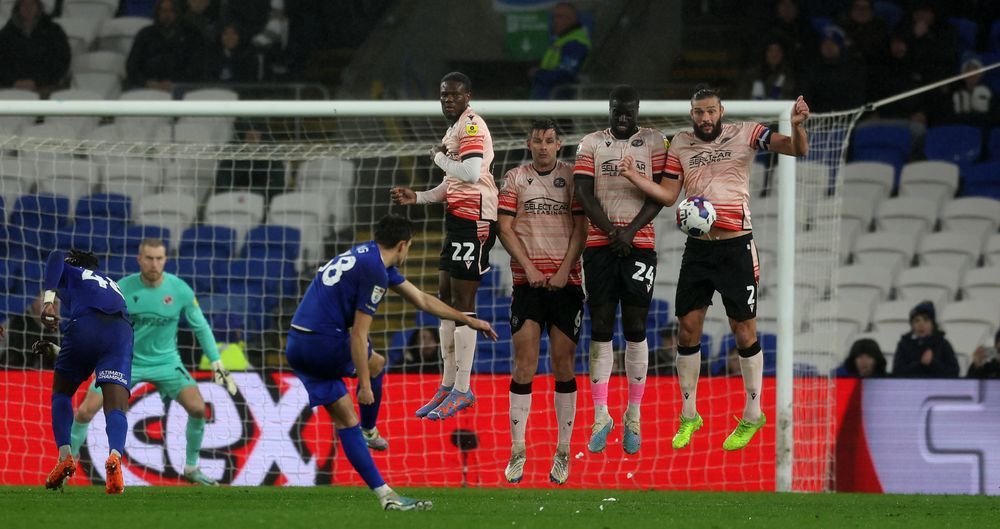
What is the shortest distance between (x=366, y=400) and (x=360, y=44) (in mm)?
11629

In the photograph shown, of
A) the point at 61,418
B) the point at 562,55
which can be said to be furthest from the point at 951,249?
the point at 61,418

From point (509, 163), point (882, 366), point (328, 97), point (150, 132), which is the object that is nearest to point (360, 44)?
point (328, 97)

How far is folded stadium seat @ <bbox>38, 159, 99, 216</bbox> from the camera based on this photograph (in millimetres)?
16328

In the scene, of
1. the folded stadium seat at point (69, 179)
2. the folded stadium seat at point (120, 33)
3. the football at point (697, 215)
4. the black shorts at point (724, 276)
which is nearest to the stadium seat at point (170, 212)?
the folded stadium seat at point (69, 179)

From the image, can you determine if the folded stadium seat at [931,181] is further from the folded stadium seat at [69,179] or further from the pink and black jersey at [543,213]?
the folded stadium seat at [69,179]

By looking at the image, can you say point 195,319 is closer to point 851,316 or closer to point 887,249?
point 851,316

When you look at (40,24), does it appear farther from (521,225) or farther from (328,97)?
(521,225)

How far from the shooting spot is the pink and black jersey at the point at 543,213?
11070mm

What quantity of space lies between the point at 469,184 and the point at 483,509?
8.28 ft

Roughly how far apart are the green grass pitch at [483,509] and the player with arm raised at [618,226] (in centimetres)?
98

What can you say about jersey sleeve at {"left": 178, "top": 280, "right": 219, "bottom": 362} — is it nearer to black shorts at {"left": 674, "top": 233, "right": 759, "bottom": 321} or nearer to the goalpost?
the goalpost

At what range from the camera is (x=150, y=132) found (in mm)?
18266

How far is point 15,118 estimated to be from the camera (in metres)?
18.5

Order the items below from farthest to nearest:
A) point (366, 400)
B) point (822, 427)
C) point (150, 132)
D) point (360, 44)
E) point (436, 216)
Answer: point (360, 44) → point (150, 132) → point (436, 216) → point (822, 427) → point (366, 400)
